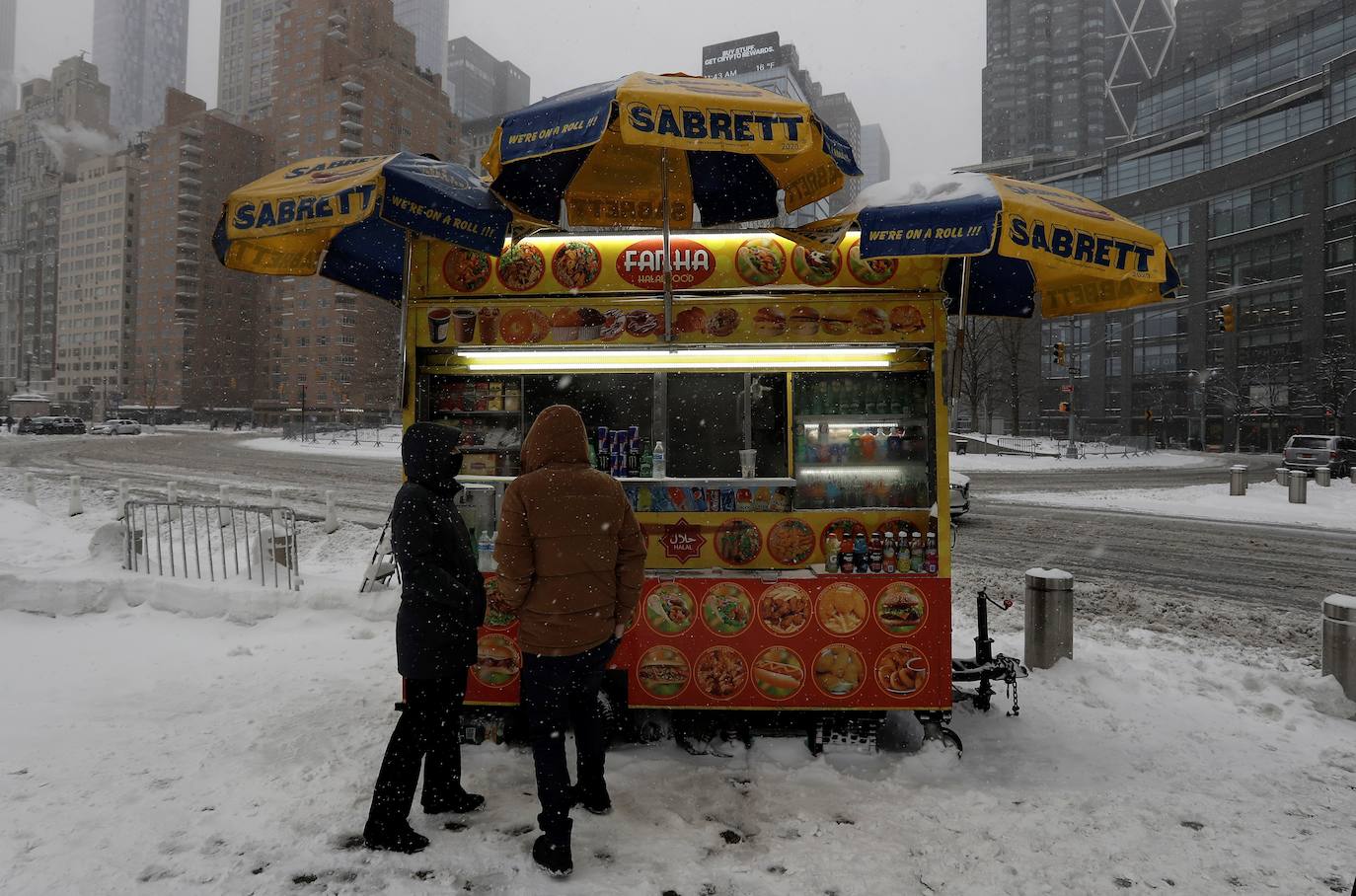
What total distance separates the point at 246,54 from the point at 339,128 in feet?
361

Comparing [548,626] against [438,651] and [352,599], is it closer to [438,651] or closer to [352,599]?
[438,651]

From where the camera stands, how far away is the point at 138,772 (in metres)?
4.17

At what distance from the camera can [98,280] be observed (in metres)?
111

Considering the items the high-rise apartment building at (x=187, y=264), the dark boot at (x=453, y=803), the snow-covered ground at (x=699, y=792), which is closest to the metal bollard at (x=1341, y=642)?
the snow-covered ground at (x=699, y=792)

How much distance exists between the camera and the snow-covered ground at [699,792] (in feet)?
10.9

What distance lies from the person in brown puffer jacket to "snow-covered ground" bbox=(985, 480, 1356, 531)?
18203 millimetres

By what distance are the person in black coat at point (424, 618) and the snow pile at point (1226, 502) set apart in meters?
18.6

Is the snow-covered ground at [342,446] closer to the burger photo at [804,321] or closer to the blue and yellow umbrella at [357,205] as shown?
the blue and yellow umbrella at [357,205]

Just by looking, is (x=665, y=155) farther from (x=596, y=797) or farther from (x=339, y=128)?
(x=339, y=128)

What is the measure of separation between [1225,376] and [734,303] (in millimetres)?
65110

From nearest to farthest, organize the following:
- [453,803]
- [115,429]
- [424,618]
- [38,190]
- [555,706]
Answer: [555,706]
[424,618]
[453,803]
[115,429]
[38,190]

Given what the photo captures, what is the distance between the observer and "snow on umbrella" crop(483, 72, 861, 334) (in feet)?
11.8

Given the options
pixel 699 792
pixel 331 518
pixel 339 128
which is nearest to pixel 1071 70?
pixel 339 128

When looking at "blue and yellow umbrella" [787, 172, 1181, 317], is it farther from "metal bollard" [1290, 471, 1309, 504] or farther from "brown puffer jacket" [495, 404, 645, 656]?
"metal bollard" [1290, 471, 1309, 504]
